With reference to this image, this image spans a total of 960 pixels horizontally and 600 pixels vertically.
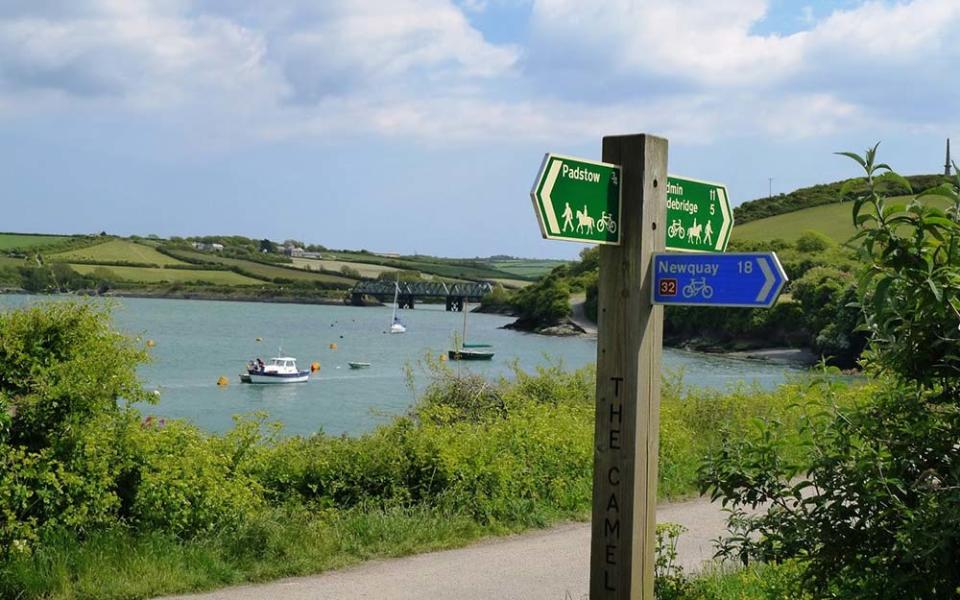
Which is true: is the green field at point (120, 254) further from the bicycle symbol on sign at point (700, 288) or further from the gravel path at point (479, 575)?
the bicycle symbol on sign at point (700, 288)

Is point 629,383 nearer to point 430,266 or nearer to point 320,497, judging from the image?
point 320,497

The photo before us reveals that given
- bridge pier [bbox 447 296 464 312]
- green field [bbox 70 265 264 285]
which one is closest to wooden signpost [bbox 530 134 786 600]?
green field [bbox 70 265 264 285]

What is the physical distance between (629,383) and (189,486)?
4.90 metres

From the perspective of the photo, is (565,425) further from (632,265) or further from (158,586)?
(632,265)

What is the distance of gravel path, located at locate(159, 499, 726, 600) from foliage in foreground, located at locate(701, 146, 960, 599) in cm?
312

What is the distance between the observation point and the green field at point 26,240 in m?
82.9

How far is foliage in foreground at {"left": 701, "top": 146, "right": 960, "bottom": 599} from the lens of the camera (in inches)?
148

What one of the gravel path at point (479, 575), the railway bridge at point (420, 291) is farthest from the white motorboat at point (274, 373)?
the railway bridge at point (420, 291)

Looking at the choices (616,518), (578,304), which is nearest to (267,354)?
(578,304)

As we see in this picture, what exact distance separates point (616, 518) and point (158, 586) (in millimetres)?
4151

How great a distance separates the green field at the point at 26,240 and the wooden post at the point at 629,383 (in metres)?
79.3

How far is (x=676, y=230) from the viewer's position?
15.9ft

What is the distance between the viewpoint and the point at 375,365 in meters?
64.8

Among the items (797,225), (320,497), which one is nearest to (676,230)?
(320,497)
